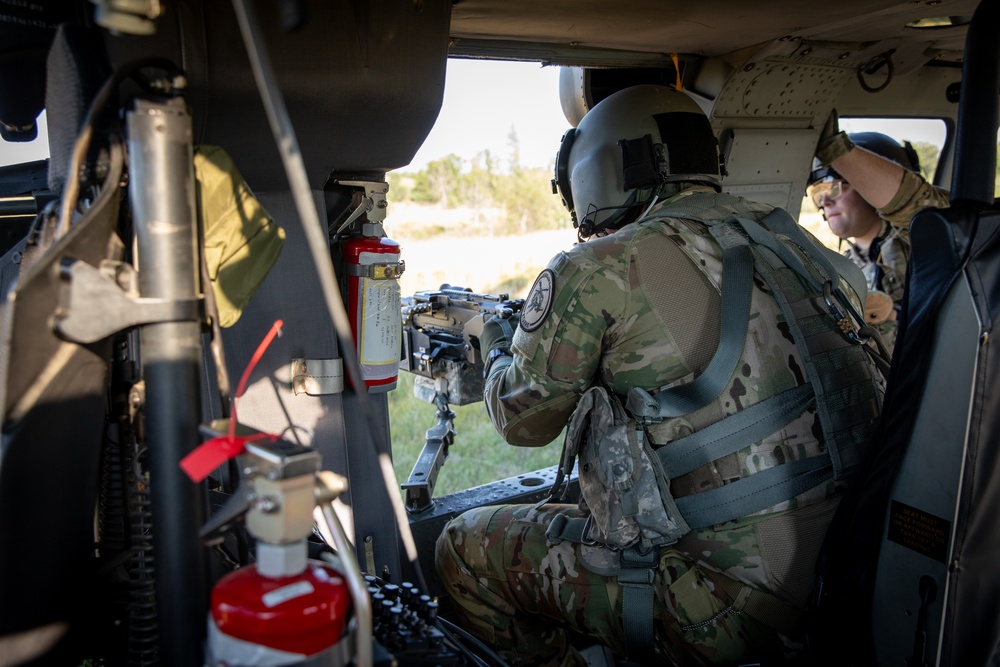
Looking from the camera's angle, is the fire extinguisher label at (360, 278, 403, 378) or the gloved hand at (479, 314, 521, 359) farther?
the gloved hand at (479, 314, 521, 359)

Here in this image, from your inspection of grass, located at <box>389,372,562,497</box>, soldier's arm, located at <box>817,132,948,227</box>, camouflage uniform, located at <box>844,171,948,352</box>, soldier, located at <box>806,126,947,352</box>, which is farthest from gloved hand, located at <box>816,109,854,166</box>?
grass, located at <box>389,372,562,497</box>

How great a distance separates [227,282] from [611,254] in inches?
45.4

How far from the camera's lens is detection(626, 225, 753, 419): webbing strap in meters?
2.05

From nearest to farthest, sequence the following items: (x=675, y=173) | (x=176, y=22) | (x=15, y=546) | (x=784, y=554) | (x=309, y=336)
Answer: (x=15, y=546) < (x=176, y=22) < (x=784, y=554) < (x=309, y=336) < (x=675, y=173)

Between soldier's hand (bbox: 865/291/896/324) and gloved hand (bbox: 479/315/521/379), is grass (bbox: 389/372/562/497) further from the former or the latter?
gloved hand (bbox: 479/315/521/379)

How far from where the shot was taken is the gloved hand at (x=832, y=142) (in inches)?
148

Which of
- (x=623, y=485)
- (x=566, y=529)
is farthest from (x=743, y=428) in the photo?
(x=566, y=529)

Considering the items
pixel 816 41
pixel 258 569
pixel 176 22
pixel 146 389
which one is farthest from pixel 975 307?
pixel 816 41

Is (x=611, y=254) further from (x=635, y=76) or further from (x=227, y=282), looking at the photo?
(x=635, y=76)

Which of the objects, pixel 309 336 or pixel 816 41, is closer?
pixel 309 336

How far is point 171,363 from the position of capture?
47.1 inches

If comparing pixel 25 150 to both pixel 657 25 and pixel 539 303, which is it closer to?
pixel 539 303

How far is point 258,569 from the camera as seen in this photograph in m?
1.05

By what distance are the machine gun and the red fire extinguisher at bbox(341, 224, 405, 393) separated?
0.74 meters
